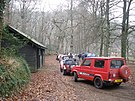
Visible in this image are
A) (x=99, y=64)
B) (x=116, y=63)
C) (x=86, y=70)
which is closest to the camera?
(x=116, y=63)

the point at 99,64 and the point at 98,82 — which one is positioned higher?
the point at 99,64

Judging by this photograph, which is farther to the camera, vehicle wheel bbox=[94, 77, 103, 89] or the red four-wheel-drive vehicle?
vehicle wheel bbox=[94, 77, 103, 89]

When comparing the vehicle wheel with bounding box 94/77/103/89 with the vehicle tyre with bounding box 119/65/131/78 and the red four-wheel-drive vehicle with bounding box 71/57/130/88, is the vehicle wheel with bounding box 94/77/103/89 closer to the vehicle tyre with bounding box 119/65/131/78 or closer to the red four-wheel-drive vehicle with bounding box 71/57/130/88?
the red four-wheel-drive vehicle with bounding box 71/57/130/88

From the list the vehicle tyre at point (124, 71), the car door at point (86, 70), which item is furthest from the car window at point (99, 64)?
the vehicle tyre at point (124, 71)

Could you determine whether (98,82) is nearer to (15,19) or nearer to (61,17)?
(15,19)

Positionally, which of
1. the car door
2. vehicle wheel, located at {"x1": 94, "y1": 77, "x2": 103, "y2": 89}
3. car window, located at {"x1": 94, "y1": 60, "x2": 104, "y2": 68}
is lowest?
vehicle wheel, located at {"x1": 94, "y1": 77, "x2": 103, "y2": 89}

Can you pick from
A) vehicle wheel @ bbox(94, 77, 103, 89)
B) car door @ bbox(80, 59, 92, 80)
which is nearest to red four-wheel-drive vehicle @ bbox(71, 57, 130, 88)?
vehicle wheel @ bbox(94, 77, 103, 89)

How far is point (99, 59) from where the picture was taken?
12.3 meters

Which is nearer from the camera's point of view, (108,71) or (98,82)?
(108,71)

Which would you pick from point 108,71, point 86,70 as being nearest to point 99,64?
point 108,71

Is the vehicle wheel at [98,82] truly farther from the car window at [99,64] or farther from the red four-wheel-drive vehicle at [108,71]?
the car window at [99,64]

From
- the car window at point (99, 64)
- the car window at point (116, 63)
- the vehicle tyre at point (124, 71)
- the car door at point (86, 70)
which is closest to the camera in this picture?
the vehicle tyre at point (124, 71)

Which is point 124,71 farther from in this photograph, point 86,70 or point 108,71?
point 86,70

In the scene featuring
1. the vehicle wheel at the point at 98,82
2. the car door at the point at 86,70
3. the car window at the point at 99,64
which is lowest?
the vehicle wheel at the point at 98,82
